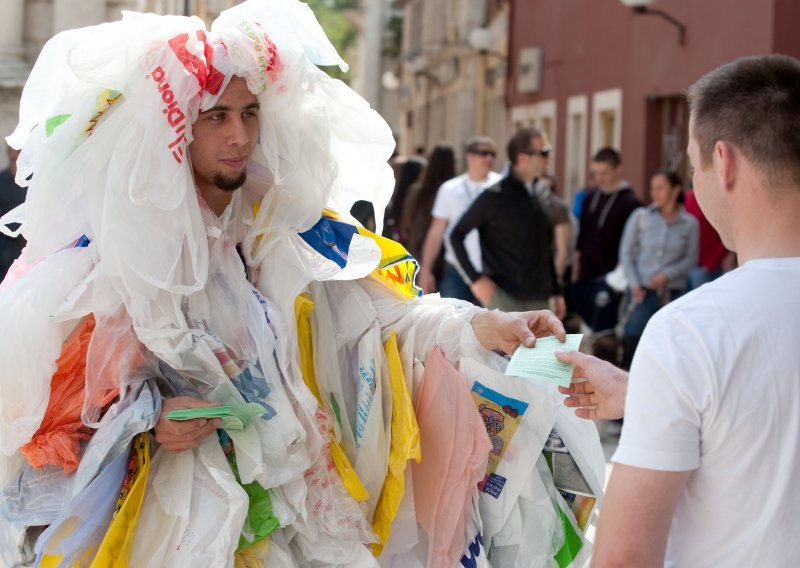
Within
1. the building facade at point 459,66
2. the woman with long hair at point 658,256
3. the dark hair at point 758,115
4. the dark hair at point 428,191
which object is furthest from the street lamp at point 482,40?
the dark hair at point 758,115

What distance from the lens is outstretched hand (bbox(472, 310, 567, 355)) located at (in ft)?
10.8

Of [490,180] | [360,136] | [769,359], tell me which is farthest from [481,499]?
[490,180]

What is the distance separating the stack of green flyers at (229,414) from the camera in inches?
116

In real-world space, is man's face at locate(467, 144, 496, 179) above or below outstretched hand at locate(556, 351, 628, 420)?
above

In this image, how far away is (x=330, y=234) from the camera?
351 centimetres

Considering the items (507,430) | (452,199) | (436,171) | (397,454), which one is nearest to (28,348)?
(397,454)

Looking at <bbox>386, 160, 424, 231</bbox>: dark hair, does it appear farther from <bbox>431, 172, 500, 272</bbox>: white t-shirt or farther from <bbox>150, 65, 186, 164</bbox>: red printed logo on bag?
<bbox>150, 65, 186, 164</bbox>: red printed logo on bag

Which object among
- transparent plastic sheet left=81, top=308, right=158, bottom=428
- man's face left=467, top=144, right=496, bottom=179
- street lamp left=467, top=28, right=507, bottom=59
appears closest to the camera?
transparent plastic sheet left=81, top=308, right=158, bottom=428

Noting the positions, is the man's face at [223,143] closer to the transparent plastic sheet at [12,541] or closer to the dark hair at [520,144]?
the transparent plastic sheet at [12,541]

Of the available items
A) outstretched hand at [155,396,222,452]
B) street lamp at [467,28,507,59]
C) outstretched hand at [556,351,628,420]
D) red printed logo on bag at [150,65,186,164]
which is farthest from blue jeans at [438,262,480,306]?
street lamp at [467,28,507,59]

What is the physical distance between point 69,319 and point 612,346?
223 inches

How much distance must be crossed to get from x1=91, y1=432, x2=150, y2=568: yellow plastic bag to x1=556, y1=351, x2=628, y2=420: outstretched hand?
37.8 inches

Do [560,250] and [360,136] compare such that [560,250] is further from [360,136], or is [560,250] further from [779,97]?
[779,97]

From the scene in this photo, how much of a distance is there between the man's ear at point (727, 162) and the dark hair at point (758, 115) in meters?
0.01
